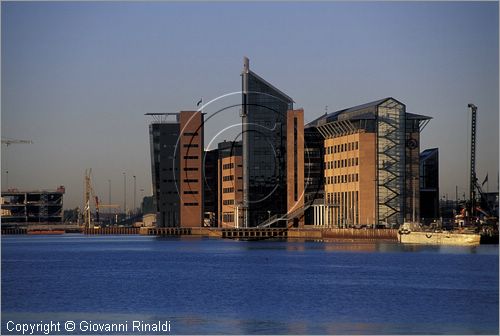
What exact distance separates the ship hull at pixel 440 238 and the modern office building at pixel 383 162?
54.0ft

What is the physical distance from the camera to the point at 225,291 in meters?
73.9

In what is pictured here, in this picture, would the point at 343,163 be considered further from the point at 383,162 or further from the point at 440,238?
the point at 440,238

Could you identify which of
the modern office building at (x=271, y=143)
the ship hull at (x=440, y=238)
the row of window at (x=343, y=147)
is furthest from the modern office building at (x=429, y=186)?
the ship hull at (x=440, y=238)

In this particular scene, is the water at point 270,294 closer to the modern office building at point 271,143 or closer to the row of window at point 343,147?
the row of window at point 343,147

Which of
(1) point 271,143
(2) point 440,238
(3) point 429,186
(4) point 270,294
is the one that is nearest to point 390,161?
(3) point 429,186

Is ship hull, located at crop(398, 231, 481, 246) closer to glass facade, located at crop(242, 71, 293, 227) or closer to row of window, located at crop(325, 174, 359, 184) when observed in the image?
row of window, located at crop(325, 174, 359, 184)

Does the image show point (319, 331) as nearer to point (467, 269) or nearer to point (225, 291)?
point (225, 291)

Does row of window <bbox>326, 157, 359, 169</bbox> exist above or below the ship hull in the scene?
above

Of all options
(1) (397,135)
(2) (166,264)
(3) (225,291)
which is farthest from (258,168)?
(3) (225,291)

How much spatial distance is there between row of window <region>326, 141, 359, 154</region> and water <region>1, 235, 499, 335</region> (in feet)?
203

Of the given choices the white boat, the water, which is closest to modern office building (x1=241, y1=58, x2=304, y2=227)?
A: the white boat

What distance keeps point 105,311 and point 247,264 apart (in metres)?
48.1

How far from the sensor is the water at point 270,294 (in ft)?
184

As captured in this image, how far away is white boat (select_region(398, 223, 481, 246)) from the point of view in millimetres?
134625
